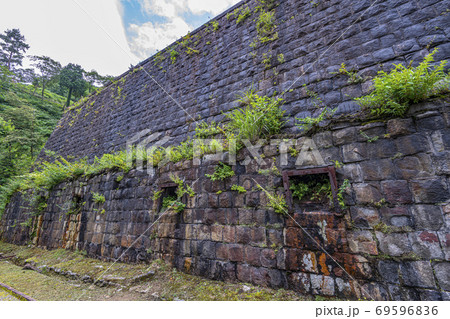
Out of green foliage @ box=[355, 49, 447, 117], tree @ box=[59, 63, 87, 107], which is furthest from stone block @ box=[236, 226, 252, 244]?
tree @ box=[59, 63, 87, 107]

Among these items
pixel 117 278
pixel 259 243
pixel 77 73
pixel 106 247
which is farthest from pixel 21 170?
pixel 77 73

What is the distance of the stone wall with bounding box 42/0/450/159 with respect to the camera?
11.5 ft

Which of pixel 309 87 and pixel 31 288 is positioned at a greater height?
pixel 309 87

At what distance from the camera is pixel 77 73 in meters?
27.6

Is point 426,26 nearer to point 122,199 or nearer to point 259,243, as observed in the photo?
point 259,243

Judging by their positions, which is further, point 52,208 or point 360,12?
point 52,208

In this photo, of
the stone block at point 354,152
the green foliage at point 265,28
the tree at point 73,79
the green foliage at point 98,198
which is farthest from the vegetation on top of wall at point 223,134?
the tree at point 73,79

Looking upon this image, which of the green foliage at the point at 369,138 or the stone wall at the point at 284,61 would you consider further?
the stone wall at the point at 284,61

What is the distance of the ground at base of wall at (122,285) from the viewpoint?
2.73 metres

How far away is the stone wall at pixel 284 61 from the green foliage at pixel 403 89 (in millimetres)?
1123

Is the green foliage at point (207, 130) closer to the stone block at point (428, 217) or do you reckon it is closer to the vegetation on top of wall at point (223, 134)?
the vegetation on top of wall at point (223, 134)

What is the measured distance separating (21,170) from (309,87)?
17632mm

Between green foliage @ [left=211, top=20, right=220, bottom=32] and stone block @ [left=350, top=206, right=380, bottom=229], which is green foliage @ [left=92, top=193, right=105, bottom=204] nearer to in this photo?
stone block @ [left=350, top=206, right=380, bottom=229]

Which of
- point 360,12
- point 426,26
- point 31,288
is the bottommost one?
point 31,288
